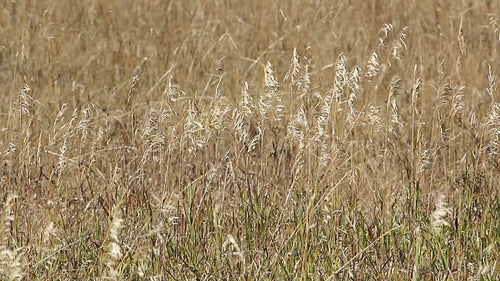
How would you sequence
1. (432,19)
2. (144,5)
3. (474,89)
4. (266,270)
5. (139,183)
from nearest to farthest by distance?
(266,270) < (139,183) < (474,89) < (432,19) < (144,5)

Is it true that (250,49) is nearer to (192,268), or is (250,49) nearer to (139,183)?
(139,183)

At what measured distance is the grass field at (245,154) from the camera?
2.84 metres

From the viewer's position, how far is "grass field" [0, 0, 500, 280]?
2840 mm

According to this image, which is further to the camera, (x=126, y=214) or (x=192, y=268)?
(x=126, y=214)

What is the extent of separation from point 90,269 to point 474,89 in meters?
2.73

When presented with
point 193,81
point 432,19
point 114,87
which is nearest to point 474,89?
point 432,19

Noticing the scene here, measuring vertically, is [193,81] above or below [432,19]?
below

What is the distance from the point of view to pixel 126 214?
304 cm

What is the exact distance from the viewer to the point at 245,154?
3.70m

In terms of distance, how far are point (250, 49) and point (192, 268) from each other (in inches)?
111

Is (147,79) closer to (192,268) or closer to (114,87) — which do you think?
(114,87)

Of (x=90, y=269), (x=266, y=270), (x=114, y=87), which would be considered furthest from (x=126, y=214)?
(x=114, y=87)

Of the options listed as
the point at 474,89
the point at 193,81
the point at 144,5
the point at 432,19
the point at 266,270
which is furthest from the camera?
the point at 144,5

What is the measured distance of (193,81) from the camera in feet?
16.8
